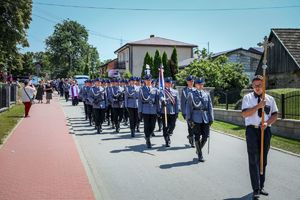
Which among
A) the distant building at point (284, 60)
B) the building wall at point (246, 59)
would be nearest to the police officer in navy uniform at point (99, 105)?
the distant building at point (284, 60)

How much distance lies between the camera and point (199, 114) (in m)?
9.90

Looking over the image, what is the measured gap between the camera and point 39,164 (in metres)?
9.34

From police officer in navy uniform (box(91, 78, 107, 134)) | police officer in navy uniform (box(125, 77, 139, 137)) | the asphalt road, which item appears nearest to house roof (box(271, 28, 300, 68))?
police officer in navy uniform (box(125, 77, 139, 137))

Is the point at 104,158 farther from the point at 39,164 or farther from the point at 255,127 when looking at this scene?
the point at 255,127

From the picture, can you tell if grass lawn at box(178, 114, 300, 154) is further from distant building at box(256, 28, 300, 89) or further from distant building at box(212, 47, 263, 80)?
distant building at box(212, 47, 263, 80)

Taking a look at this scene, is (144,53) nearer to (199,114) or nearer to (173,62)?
(173,62)

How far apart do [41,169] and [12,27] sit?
110ft

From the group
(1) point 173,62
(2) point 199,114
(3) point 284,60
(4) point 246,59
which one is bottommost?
(2) point 199,114

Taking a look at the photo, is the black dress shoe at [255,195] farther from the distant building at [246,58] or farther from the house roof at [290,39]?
the distant building at [246,58]

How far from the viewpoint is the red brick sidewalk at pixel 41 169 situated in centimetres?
697

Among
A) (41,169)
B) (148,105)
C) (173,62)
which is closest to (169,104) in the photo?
(148,105)

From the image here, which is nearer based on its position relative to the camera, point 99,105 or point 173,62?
point 99,105

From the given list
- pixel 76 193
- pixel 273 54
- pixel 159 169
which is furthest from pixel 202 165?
pixel 273 54

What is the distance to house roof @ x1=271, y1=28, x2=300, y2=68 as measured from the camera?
80.7ft
